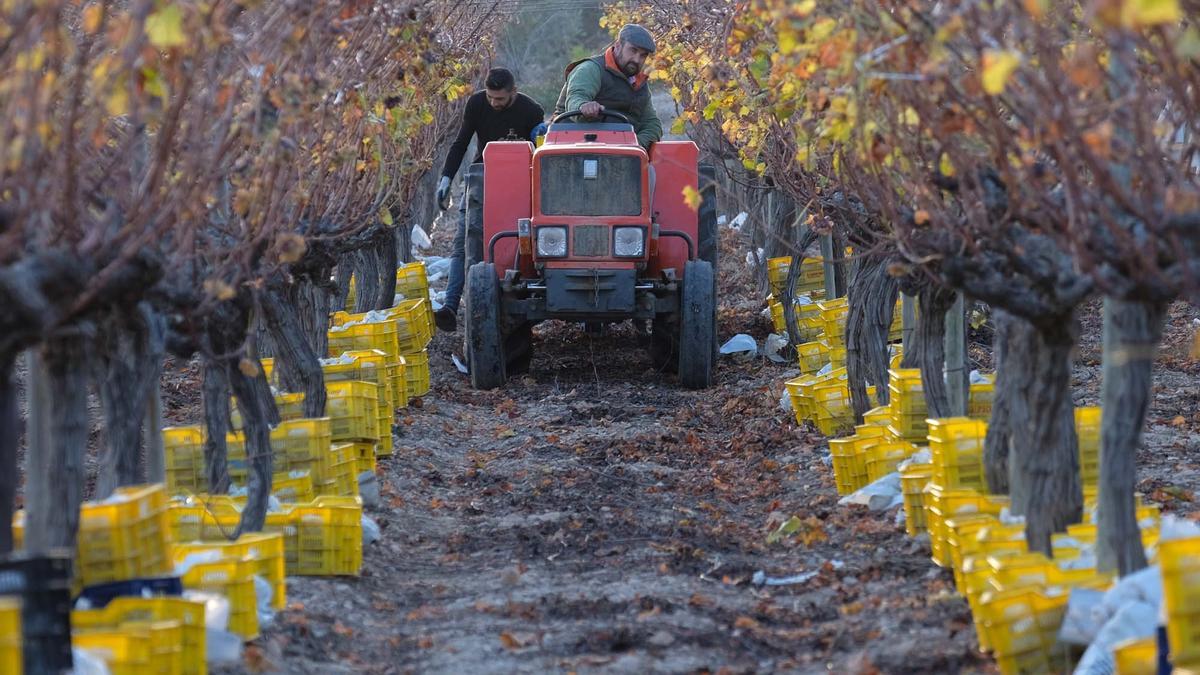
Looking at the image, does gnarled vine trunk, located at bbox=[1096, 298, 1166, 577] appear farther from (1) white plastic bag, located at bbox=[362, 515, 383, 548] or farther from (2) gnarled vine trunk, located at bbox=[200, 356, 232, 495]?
(1) white plastic bag, located at bbox=[362, 515, 383, 548]

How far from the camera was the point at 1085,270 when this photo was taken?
4.97 meters

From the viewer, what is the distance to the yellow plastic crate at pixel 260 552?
21.7 feet

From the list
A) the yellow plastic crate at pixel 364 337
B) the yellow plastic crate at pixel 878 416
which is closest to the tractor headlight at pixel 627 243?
the yellow plastic crate at pixel 364 337

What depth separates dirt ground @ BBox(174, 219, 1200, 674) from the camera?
6.64 m

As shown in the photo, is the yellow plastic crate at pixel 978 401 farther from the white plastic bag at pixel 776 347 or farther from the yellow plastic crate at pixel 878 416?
the white plastic bag at pixel 776 347

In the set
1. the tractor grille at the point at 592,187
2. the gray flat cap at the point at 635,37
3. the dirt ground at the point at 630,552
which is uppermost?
the gray flat cap at the point at 635,37

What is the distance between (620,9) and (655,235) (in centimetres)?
1353

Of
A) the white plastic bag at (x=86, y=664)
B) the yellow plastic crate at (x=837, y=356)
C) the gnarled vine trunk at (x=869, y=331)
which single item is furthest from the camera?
the yellow plastic crate at (x=837, y=356)

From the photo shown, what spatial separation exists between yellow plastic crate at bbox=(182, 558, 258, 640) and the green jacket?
9.08 meters

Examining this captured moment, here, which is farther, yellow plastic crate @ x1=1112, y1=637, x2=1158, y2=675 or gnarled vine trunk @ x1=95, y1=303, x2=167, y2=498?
gnarled vine trunk @ x1=95, y1=303, x2=167, y2=498

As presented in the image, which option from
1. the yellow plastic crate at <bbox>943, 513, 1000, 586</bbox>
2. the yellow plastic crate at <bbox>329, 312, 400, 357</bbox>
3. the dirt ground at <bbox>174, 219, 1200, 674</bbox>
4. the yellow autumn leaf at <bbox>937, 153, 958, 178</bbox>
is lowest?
the dirt ground at <bbox>174, 219, 1200, 674</bbox>

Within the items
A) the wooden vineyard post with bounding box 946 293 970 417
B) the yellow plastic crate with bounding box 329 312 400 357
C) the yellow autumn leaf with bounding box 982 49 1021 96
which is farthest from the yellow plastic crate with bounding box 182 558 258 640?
the yellow plastic crate with bounding box 329 312 400 357

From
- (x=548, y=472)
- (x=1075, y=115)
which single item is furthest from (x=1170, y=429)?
(x=1075, y=115)

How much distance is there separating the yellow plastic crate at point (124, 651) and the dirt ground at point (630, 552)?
97 centimetres
